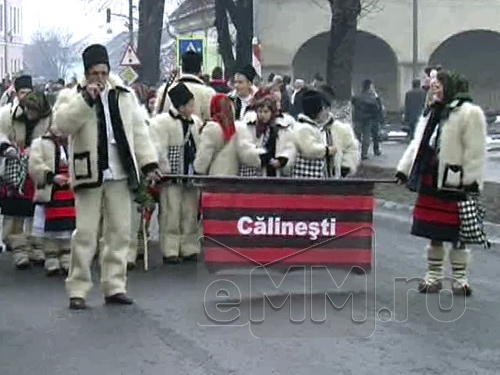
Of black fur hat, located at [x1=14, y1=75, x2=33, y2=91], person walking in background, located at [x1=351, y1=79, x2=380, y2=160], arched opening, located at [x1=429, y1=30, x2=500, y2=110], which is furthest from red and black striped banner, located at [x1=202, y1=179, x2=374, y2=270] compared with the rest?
arched opening, located at [x1=429, y1=30, x2=500, y2=110]

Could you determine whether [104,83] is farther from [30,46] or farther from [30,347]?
[30,46]

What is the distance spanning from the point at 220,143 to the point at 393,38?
1687 inches

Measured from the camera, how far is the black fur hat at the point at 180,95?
1316 cm

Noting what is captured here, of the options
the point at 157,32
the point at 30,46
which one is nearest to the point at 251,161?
the point at 157,32

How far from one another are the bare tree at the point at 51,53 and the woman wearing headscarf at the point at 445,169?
104m

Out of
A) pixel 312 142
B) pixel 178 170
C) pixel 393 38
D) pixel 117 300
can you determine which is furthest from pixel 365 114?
pixel 393 38

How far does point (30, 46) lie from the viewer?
145125mm

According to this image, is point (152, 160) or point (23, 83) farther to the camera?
point (23, 83)

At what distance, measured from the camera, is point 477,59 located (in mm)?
57469

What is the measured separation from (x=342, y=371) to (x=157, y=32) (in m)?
37.2

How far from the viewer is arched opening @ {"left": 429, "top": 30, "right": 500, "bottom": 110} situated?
56406mm

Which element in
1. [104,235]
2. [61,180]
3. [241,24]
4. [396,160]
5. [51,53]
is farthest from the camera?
[51,53]

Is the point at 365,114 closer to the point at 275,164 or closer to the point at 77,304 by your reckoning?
the point at 275,164

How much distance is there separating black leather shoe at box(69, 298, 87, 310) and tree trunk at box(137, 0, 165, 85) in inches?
1312
